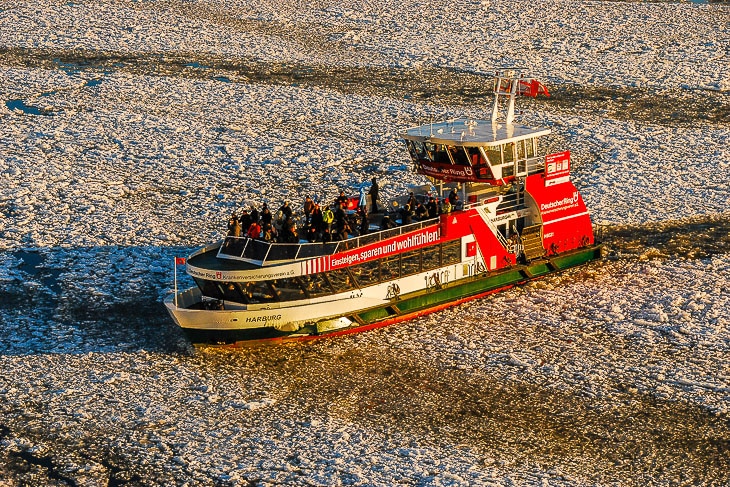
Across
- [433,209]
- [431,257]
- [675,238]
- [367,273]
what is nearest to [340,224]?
[367,273]

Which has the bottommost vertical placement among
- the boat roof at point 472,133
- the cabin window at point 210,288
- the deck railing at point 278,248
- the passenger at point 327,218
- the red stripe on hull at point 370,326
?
the red stripe on hull at point 370,326

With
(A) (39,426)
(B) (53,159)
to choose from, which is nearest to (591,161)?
(B) (53,159)

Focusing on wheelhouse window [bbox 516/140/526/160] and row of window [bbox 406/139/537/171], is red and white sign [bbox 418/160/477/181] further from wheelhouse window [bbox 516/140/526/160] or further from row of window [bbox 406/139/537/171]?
wheelhouse window [bbox 516/140/526/160]

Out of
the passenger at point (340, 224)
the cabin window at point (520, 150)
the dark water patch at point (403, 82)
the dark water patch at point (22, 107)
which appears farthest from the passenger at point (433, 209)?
the dark water patch at point (22, 107)

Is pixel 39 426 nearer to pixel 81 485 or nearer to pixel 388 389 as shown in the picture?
pixel 81 485

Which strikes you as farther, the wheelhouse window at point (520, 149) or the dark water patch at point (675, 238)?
the dark water patch at point (675, 238)

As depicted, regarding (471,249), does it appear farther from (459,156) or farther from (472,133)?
(472,133)

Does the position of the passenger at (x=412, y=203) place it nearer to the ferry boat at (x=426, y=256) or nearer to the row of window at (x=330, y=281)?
the ferry boat at (x=426, y=256)

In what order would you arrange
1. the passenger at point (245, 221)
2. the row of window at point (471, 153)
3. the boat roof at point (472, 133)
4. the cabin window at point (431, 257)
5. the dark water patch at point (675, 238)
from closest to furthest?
the passenger at point (245, 221)
the cabin window at point (431, 257)
the boat roof at point (472, 133)
the row of window at point (471, 153)
the dark water patch at point (675, 238)
